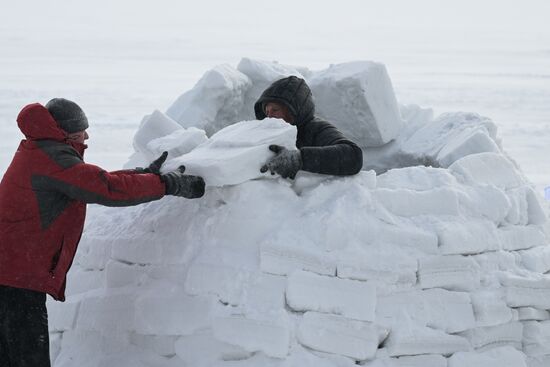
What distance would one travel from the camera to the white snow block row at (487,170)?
3803 mm

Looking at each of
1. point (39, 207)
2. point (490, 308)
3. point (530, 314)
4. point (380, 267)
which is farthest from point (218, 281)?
point (530, 314)

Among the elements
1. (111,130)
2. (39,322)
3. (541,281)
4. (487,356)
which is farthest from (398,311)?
(111,130)

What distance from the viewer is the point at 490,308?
338cm

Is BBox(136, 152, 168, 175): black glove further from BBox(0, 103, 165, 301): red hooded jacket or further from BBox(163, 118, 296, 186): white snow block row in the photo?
BBox(0, 103, 165, 301): red hooded jacket

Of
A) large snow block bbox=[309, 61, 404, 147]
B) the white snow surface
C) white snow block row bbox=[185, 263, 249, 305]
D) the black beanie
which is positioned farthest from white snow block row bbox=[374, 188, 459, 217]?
large snow block bbox=[309, 61, 404, 147]

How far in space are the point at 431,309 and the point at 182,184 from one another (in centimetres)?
118

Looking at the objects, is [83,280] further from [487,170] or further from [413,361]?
[487,170]

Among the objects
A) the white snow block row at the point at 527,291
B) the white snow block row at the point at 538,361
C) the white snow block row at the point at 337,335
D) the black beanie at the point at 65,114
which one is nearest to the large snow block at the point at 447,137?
the white snow block row at the point at 527,291

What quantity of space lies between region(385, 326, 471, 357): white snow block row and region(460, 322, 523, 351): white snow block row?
0.07 metres

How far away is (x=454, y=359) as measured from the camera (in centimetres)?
331

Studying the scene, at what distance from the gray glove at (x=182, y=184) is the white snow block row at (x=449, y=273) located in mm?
997

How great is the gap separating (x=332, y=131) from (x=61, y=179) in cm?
129

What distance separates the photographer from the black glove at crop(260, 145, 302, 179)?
3350 millimetres

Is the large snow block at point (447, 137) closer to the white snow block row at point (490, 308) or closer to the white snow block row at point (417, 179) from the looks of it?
the white snow block row at point (417, 179)
